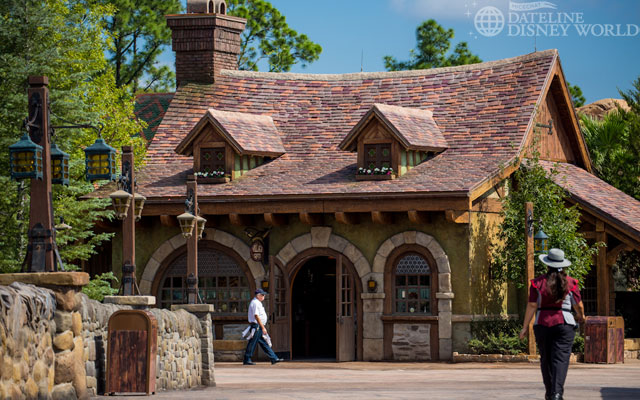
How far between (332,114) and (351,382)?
41.2ft

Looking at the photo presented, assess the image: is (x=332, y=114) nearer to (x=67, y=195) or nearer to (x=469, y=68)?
(x=469, y=68)

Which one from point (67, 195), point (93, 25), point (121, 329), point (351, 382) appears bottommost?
point (351, 382)

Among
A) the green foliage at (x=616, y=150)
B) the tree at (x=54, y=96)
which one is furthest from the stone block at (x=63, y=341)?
the green foliage at (x=616, y=150)

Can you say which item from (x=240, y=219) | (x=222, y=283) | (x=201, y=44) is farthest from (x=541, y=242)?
(x=201, y=44)

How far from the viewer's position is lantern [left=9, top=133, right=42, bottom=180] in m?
12.0

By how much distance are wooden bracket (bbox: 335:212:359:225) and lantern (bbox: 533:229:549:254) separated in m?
3.76

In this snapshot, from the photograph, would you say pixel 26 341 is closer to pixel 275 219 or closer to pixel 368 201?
pixel 368 201

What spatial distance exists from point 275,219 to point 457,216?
4.10 metres

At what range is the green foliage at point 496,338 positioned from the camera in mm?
23859

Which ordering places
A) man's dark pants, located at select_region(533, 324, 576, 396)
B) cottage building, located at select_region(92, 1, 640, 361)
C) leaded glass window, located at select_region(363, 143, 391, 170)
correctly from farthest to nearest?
leaded glass window, located at select_region(363, 143, 391, 170) → cottage building, located at select_region(92, 1, 640, 361) → man's dark pants, located at select_region(533, 324, 576, 396)

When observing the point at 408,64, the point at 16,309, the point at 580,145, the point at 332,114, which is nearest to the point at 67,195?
the point at 332,114

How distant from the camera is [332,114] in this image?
28.9 m

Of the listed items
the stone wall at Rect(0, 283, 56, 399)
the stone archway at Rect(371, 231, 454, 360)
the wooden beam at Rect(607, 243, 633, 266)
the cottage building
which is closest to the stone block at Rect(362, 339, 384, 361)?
the cottage building

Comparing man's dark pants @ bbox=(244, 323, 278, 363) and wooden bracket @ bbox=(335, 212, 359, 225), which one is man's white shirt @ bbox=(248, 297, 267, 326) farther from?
wooden bracket @ bbox=(335, 212, 359, 225)
